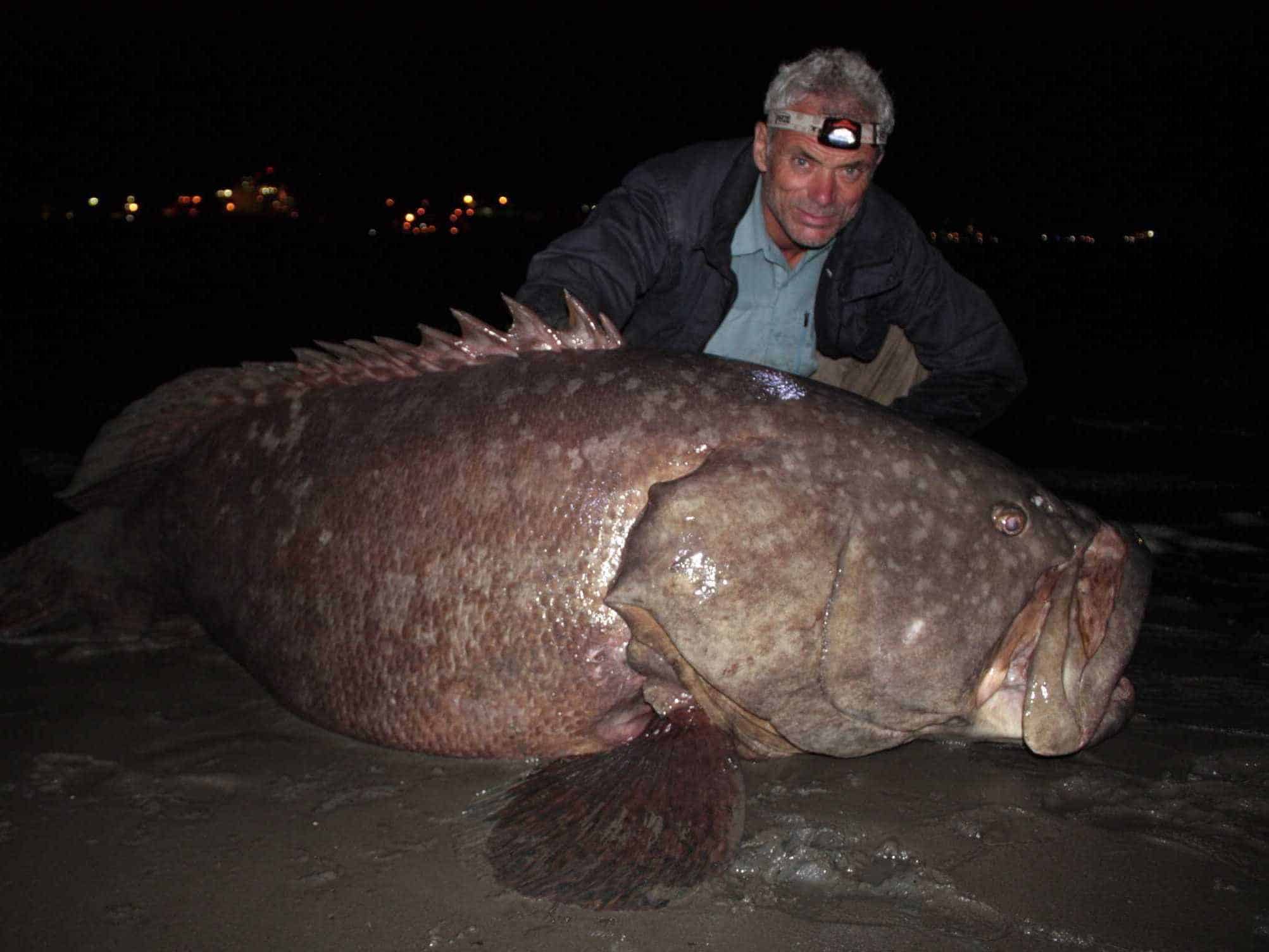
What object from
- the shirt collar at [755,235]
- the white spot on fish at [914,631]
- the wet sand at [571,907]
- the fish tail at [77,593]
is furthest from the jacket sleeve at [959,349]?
the fish tail at [77,593]

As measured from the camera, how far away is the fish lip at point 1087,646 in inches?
109

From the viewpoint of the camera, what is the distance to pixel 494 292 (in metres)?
24.9

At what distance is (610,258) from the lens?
4.44m

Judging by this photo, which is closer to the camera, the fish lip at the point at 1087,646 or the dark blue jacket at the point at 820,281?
the fish lip at the point at 1087,646

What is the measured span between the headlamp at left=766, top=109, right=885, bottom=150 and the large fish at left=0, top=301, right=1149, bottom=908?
5.67ft

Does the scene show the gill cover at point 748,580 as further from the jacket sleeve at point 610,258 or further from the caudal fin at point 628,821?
the jacket sleeve at point 610,258

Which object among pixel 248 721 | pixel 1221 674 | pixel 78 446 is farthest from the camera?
pixel 78 446

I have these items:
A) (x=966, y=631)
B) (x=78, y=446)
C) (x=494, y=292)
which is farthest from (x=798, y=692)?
(x=494, y=292)

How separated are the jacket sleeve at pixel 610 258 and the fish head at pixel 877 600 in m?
1.34

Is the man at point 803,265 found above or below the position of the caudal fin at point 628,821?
above

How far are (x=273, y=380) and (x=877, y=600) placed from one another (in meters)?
2.30

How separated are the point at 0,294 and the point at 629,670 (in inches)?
822

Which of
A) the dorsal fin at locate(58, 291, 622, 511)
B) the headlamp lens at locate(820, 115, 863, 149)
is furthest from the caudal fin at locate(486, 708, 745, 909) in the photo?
the headlamp lens at locate(820, 115, 863, 149)

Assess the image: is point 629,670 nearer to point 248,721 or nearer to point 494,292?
point 248,721
